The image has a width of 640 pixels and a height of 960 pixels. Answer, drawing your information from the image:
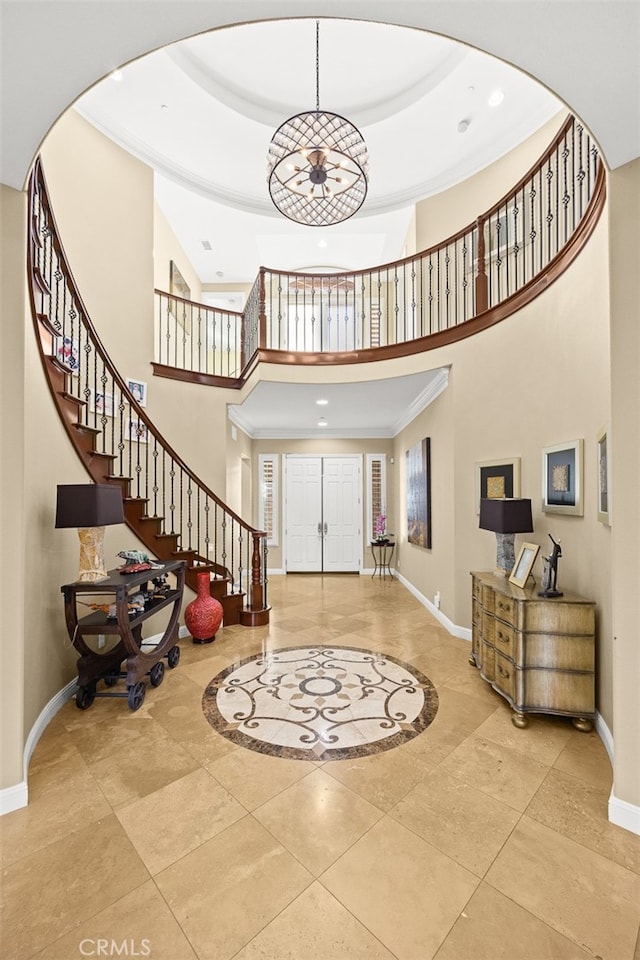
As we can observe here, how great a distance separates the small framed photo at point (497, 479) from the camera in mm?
3447

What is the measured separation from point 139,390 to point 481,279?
14.0ft

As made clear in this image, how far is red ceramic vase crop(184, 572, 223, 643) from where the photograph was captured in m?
3.94

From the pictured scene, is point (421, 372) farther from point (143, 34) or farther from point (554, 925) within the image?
point (554, 925)

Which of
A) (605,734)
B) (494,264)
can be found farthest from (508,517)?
(494,264)

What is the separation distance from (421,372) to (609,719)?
11.3 feet

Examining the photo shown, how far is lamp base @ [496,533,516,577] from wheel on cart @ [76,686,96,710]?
319cm

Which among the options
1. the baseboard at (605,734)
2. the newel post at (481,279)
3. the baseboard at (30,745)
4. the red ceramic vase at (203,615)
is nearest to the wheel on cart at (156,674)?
the baseboard at (30,745)

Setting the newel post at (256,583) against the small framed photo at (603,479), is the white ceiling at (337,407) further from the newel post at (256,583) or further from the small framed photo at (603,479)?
the small framed photo at (603,479)

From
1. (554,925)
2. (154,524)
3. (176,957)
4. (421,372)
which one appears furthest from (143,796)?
(421,372)

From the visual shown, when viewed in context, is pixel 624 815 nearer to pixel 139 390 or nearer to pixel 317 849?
pixel 317 849

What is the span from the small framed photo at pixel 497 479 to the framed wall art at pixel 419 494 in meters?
1.29

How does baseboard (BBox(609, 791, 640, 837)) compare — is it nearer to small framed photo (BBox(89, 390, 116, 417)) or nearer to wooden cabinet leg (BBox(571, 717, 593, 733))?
wooden cabinet leg (BBox(571, 717, 593, 733))

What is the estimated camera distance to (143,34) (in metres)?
1.36

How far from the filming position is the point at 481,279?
160 inches
